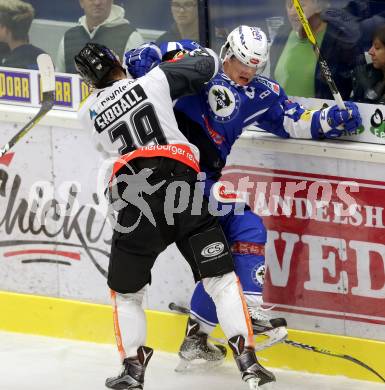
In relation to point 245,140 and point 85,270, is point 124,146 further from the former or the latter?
point 85,270

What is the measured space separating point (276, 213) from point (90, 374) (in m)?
1.07

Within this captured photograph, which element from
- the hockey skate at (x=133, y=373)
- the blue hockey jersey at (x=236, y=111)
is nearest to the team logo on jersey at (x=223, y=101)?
the blue hockey jersey at (x=236, y=111)

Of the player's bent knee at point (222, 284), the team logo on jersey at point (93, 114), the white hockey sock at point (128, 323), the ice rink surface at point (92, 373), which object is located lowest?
the ice rink surface at point (92, 373)

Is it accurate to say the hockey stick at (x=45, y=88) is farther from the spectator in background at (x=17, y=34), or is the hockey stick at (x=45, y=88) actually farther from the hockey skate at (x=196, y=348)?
the hockey skate at (x=196, y=348)

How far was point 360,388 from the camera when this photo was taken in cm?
551

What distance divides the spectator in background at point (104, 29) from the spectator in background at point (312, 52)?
2.25ft

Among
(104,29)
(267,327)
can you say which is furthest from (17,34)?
(267,327)

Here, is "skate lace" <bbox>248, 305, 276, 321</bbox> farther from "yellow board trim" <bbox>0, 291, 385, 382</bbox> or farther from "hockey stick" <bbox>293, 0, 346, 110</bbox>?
"hockey stick" <bbox>293, 0, 346, 110</bbox>

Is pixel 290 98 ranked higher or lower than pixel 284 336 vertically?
higher

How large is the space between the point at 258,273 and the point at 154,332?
80cm

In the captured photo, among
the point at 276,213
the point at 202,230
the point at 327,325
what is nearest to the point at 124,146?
the point at 202,230

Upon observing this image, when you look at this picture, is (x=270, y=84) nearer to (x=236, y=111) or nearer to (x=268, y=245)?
(x=236, y=111)

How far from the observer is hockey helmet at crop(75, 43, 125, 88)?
5.21 meters

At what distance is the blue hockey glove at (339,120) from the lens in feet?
17.6
